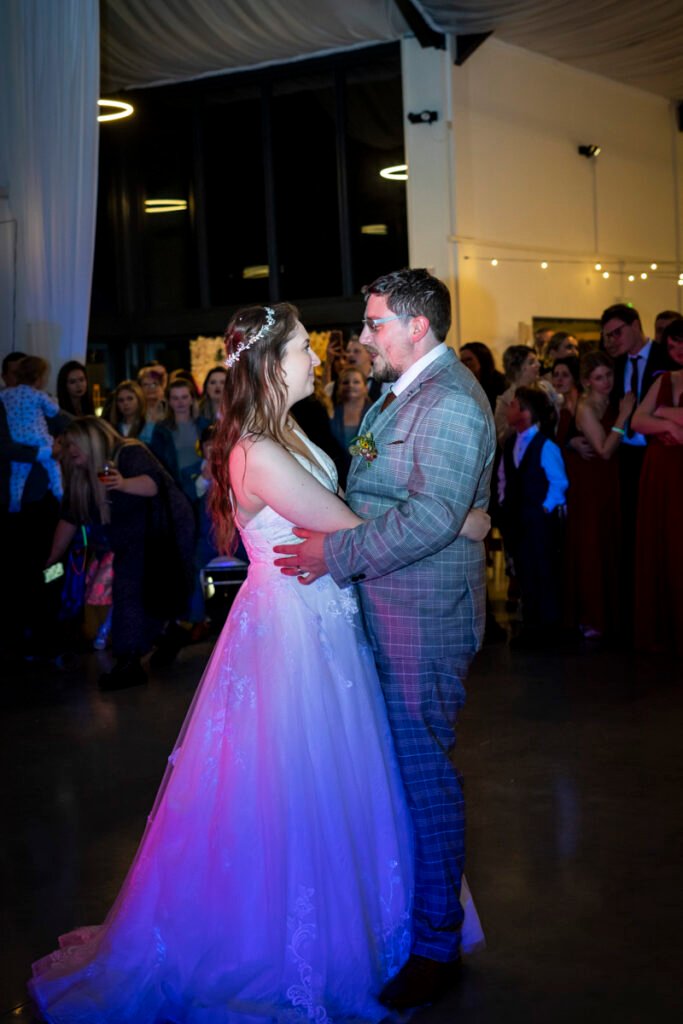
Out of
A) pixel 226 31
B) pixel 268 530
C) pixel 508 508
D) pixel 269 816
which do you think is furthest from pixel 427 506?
pixel 226 31

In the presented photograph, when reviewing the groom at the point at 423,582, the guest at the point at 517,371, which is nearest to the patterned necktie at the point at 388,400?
the groom at the point at 423,582

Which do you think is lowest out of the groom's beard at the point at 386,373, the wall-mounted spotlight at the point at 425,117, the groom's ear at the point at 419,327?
the groom's beard at the point at 386,373

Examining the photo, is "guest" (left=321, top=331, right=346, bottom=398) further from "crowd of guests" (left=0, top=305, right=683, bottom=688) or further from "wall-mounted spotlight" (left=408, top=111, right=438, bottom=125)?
"wall-mounted spotlight" (left=408, top=111, right=438, bottom=125)

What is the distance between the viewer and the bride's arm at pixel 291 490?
2.60m

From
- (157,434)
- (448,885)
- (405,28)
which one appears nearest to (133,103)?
(405,28)

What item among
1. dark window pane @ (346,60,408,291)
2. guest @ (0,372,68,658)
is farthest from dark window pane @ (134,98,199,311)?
guest @ (0,372,68,658)

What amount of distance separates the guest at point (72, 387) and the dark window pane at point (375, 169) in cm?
408

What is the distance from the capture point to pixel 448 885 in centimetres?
259

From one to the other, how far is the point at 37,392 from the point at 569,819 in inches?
164

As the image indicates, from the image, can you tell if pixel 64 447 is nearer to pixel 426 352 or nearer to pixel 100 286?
pixel 426 352

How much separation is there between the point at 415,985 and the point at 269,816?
472mm

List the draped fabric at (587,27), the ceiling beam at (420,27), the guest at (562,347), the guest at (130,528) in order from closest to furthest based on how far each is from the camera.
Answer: the guest at (130,528)
the guest at (562,347)
the draped fabric at (587,27)
the ceiling beam at (420,27)

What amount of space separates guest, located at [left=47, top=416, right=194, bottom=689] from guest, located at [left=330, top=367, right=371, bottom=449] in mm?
1870

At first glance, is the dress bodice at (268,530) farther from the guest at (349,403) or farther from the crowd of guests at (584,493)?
the guest at (349,403)
